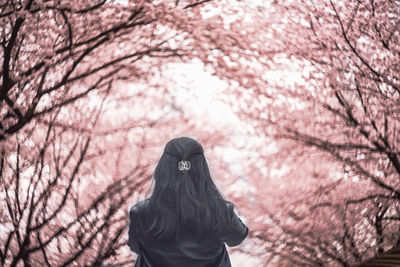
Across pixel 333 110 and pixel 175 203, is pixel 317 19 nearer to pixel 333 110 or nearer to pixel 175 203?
pixel 333 110

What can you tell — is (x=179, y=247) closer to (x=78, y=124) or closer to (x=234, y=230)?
(x=234, y=230)

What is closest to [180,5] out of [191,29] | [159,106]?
[191,29]

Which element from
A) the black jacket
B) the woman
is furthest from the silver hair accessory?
the black jacket

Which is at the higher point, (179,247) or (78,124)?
(78,124)

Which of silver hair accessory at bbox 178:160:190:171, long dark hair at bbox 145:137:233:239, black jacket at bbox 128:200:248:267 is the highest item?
silver hair accessory at bbox 178:160:190:171

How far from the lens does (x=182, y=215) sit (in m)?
1.28

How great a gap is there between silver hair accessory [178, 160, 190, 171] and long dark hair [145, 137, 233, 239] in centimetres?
1

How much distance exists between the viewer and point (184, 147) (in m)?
1.30

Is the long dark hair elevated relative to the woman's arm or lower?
elevated

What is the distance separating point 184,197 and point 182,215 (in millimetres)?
57

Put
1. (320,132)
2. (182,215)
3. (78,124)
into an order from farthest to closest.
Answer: (320,132) < (78,124) < (182,215)

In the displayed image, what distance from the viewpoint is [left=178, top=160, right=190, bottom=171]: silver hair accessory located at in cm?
129

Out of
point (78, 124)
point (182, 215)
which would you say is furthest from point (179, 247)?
point (78, 124)

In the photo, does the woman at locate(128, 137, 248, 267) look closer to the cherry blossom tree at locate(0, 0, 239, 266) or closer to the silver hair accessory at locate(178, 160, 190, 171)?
the silver hair accessory at locate(178, 160, 190, 171)
